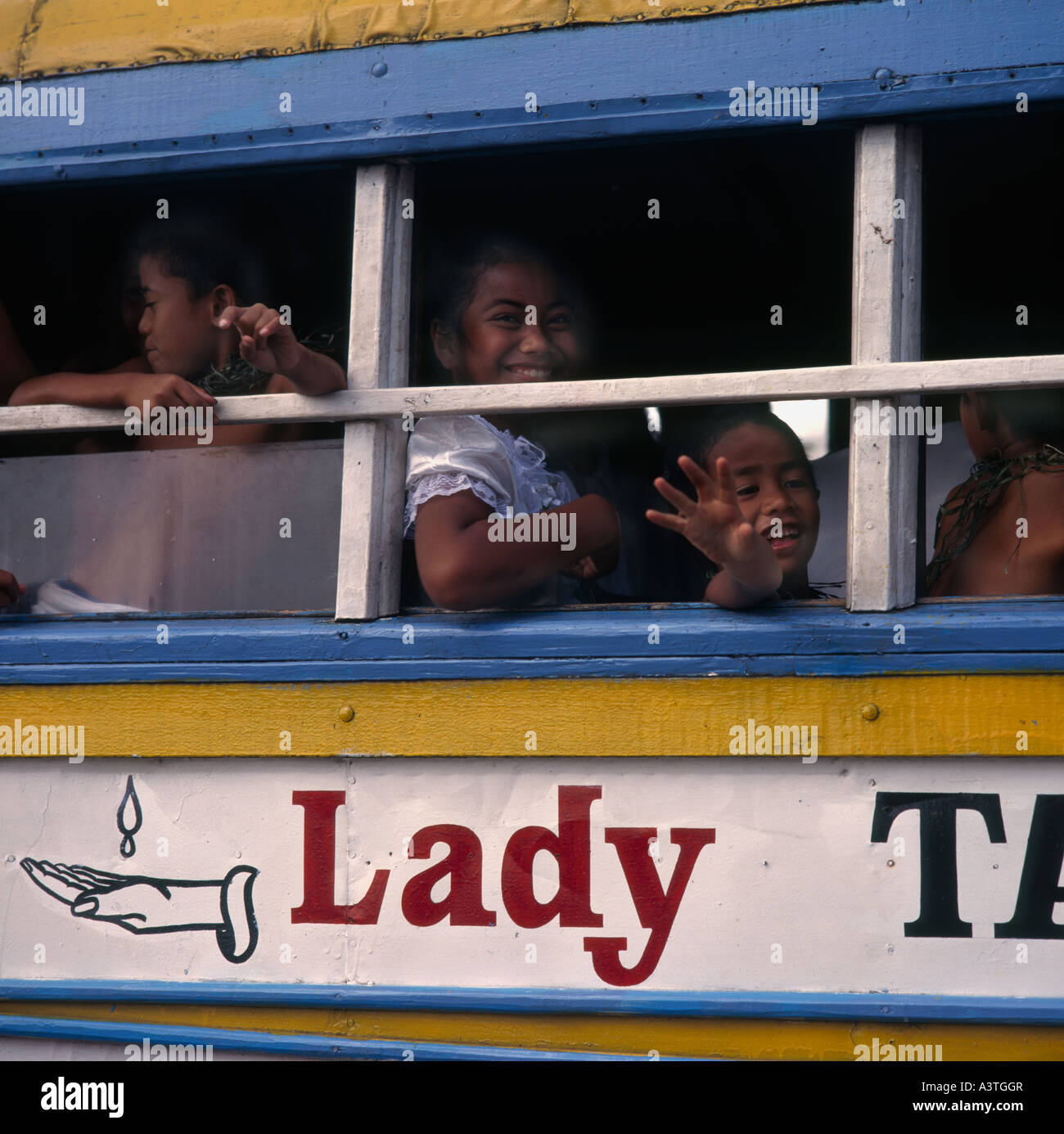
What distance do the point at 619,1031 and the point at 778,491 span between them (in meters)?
1.07

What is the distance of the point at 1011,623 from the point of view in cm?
194

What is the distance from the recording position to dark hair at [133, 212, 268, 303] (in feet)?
8.50

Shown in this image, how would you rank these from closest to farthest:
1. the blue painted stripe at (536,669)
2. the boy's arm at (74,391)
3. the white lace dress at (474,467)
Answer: the blue painted stripe at (536,669) < the white lace dress at (474,467) < the boy's arm at (74,391)

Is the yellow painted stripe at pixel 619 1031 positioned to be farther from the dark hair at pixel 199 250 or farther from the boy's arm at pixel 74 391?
the dark hair at pixel 199 250

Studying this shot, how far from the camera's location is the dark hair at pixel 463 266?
2492 mm

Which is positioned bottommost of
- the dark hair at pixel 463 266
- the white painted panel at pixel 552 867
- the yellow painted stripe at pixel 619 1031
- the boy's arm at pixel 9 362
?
the yellow painted stripe at pixel 619 1031

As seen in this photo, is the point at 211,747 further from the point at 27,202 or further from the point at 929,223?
the point at 929,223

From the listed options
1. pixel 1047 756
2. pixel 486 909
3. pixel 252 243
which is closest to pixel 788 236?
pixel 252 243

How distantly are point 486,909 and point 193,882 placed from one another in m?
0.56

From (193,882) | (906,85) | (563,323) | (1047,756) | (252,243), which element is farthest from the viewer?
(252,243)

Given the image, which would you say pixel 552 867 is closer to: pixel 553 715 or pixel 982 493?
pixel 553 715

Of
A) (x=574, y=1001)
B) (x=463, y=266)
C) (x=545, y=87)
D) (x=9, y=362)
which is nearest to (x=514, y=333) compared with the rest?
(x=463, y=266)

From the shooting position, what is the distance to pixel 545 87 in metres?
2.22

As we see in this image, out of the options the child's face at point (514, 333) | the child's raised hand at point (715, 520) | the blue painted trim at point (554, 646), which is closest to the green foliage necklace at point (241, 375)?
the child's face at point (514, 333)
